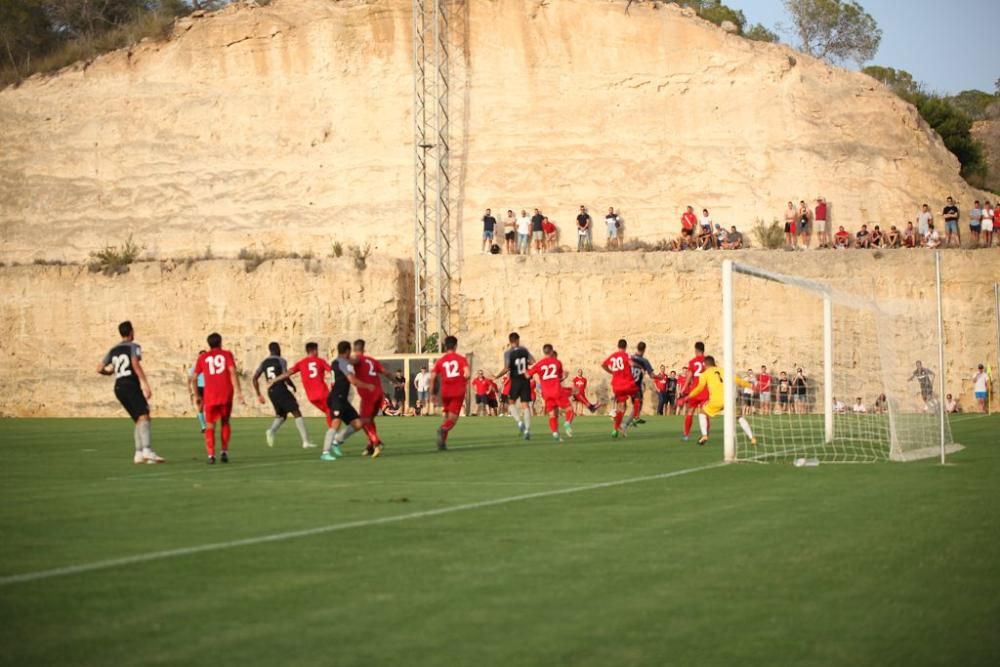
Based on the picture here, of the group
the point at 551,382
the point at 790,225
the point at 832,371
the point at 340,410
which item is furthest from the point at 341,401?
the point at 790,225

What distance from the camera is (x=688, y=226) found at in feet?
173

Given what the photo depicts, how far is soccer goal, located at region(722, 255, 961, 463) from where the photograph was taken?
2133cm

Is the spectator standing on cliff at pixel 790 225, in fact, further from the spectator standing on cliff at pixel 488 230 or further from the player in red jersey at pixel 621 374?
the player in red jersey at pixel 621 374

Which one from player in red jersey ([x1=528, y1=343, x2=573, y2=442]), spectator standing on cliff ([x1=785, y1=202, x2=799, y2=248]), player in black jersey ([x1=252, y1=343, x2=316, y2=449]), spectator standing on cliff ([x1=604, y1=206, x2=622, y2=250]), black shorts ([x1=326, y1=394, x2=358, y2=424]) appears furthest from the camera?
spectator standing on cliff ([x1=604, y1=206, x2=622, y2=250])

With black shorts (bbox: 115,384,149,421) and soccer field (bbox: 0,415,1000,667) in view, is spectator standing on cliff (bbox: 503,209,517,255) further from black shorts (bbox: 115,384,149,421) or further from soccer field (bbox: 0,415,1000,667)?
soccer field (bbox: 0,415,1000,667)

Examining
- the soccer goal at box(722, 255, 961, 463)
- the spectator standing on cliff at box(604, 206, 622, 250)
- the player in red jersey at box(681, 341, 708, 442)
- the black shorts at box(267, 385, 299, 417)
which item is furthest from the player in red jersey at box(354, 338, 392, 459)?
the spectator standing on cliff at box(604, 206, 622, 250)

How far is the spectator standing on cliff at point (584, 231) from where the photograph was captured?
5416 centimetres

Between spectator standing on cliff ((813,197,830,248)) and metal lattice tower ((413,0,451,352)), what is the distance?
14189 millimetres

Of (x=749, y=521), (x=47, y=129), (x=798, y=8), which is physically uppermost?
(x=798, y=8)

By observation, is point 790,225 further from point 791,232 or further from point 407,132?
point 407,132

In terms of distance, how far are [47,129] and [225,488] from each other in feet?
169

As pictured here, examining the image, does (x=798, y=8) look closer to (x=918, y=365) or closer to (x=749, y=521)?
(x=918, y=365)

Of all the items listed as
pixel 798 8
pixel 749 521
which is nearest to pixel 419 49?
pixel 798 8

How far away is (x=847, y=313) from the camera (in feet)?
156
